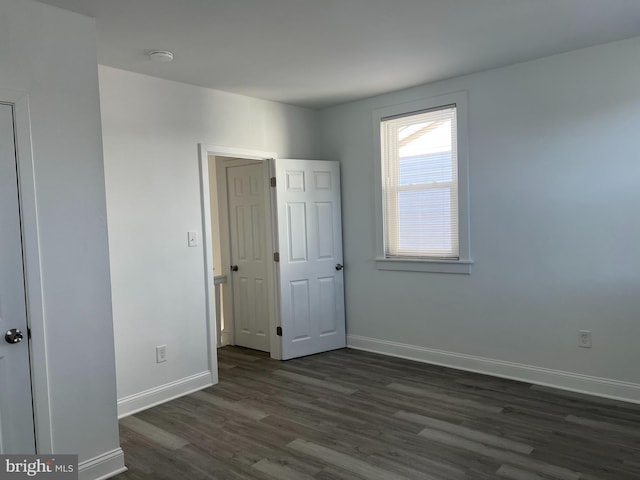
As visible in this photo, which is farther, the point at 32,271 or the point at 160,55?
the point at 160,55

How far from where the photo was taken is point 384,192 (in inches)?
184

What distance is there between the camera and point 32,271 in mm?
2352

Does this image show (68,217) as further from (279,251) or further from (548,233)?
(548,233)

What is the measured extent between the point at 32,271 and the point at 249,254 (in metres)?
2.86

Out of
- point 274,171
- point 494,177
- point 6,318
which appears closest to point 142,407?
point 6,318

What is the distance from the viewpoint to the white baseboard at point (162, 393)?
351cm

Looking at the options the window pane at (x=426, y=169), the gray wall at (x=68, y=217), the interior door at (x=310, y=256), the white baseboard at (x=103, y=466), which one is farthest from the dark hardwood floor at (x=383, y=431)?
the window pane at (x=426, y=169)

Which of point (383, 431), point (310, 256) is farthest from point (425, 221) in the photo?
point (383, 431)

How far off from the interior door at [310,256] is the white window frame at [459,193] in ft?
1.67

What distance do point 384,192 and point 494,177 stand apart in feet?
3.62

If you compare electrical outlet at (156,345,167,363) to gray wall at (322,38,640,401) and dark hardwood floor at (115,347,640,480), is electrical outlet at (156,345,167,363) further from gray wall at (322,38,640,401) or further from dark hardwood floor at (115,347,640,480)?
gray wall at (322,38,640,401)

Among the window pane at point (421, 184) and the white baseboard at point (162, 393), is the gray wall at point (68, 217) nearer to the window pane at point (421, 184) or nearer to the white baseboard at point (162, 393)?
the white baseboard at point (162, 393)

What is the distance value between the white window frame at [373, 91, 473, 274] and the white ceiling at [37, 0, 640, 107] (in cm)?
29

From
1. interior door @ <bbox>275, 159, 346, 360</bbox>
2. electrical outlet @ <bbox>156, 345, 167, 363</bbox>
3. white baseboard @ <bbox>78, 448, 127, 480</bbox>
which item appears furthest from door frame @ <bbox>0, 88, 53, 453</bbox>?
interior door @ <bbox>275, 159, 346, 360</bbox>
